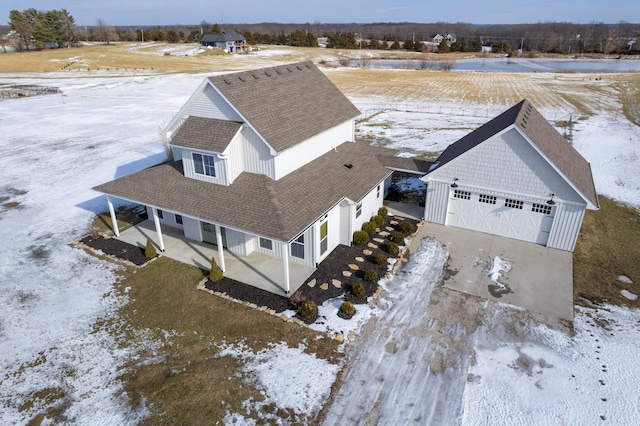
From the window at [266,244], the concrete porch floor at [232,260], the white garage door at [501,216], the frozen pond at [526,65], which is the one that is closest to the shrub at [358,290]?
the concrete porch floor at [232,260]

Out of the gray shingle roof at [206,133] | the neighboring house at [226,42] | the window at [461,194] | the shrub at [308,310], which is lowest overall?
the shrub at [308,310]

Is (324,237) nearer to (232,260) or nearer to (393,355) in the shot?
(232,260)

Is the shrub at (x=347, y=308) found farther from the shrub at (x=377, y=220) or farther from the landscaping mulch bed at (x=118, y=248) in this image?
the landscaping mulch bed at (x=118, y=248)

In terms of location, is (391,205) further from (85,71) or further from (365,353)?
(85,71)

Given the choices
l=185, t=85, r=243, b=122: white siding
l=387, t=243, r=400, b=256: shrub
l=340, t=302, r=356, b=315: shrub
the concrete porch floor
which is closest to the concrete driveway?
l=387, t=243, r=400, b=256: shrub

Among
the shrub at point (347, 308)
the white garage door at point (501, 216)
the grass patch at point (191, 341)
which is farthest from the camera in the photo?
the white garage door at point (501, 216)

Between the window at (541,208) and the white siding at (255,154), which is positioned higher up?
the white siding at (255,154)

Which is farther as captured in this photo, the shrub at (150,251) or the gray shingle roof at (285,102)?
the shrub at (150,251)

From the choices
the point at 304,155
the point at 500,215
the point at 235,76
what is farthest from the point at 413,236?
the point at 235,76
